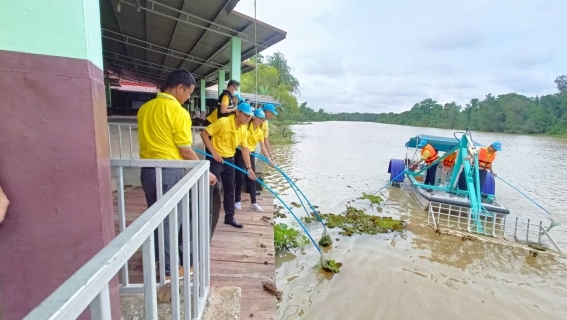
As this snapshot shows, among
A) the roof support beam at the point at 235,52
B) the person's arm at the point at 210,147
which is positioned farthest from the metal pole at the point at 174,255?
the roof support beam at the point at 235,52

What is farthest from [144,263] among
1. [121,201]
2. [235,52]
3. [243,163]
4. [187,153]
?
→ [235,52]

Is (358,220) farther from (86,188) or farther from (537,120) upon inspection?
(537,120)

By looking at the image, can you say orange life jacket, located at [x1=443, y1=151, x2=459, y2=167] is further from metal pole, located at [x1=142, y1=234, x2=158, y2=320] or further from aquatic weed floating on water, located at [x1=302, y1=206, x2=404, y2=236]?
metal pole, located at [x1=142, y1=234, x2=158, y2=320]

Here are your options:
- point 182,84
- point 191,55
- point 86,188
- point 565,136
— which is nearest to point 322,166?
point 191,55

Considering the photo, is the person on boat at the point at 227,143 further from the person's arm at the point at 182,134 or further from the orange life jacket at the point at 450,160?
the orange life jacket at the point at 450,160

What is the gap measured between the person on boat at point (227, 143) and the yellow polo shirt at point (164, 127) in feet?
3.96

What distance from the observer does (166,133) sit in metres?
2.23

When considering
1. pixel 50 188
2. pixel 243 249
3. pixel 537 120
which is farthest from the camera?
pixel 537 120

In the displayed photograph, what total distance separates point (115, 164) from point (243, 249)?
1748 mm

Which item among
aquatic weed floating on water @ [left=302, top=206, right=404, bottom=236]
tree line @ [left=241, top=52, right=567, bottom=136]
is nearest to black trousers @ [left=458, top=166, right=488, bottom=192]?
aquatic weed floating on water @ [left=302, top=206, right=404, bottom=236]

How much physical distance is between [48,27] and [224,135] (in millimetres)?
2356

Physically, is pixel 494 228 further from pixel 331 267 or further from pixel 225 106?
pixel 225 106

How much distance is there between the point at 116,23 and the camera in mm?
7668

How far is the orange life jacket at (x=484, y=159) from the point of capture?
22.7 feet
